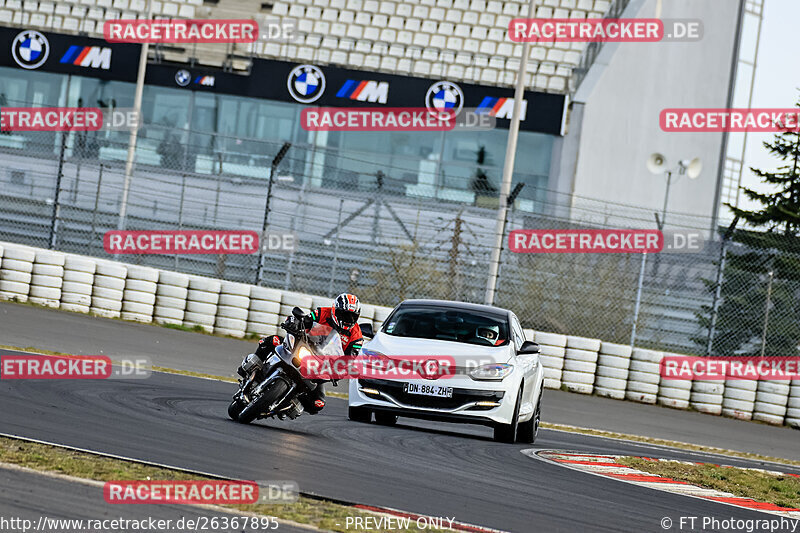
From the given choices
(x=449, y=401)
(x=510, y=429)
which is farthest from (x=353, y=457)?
(x=510, y=429)

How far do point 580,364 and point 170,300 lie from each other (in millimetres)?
6575

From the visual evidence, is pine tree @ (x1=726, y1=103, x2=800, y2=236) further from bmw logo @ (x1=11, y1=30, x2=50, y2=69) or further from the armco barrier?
bmw logo @ (x1=11, y1=30, x2=50, y2=69)

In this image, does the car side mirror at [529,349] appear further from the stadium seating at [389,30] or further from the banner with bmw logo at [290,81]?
the stadium seating at [389,30]

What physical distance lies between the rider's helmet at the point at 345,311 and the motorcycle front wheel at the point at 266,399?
2.33ft

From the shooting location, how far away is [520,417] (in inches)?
474

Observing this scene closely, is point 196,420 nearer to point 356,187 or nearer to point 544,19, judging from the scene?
point 356,187

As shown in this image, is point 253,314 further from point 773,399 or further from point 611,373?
point 773,399

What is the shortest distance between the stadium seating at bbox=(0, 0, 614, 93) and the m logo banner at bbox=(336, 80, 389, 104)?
0.76 m

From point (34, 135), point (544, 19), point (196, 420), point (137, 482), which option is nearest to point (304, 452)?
point (196, 420)

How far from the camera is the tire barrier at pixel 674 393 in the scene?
64.3 feet

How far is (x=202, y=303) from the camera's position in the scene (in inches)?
765

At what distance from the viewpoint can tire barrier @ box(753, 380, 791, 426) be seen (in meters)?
19.5

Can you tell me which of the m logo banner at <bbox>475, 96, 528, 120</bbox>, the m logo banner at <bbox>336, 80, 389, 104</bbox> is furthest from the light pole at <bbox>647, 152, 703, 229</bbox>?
the m logo banner at <bbox>336, 80, 389, 104</bbox>
